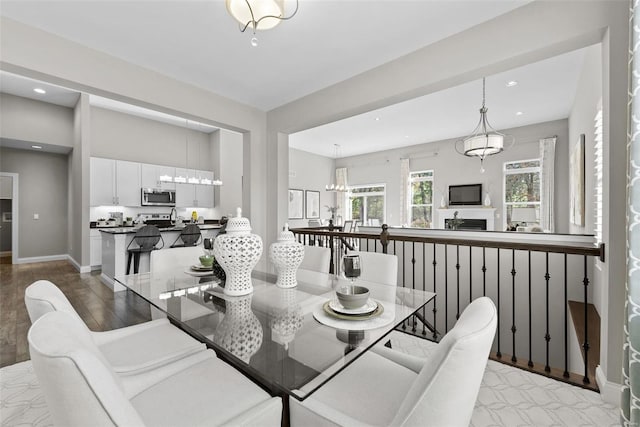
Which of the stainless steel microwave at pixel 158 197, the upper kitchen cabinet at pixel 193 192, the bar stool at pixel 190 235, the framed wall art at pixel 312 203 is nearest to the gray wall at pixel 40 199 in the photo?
the stainless steel microwave at pixel 158 197

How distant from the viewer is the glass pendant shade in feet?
5.73

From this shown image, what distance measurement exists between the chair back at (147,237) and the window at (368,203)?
20.7ft

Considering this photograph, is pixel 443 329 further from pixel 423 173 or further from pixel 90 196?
pixel 90 196

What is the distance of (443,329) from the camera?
4.12 metres

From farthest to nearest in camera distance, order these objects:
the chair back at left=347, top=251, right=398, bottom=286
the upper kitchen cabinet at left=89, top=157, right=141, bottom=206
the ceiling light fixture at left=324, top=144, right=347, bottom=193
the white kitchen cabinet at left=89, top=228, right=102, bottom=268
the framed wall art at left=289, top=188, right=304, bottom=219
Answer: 1. the framed wall art at left=289, top=188, right=304, bottom=219
2. the ceiling light fixture at left=324, top=144, right=347, bottom=193
3. the upper kitchen cabinet at left=89, top=157, right=141, bottom=206
4. the white kitchen cabinet at left=89, top=228, right=102, bottom=268
5. the chair back at left=347, top=251, right=398, bottom=286

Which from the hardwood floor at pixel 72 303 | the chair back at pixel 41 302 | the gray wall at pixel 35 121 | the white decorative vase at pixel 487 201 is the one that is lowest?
the hardwood floor at pixel 72 303

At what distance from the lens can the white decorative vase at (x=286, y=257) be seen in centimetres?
Answer: 174

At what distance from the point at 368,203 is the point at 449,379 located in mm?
8752

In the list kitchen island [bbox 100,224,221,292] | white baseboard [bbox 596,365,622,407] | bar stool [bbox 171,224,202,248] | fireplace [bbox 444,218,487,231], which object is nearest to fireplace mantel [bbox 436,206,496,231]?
fireplace [bbox 444,218,487,231]

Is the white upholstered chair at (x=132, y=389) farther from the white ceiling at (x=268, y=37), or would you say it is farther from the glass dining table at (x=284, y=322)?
the white ceiling at (x=268, y=37)

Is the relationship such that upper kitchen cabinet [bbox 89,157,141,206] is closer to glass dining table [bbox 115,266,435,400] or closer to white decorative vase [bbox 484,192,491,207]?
glass dining table [bbox 115,266,435,400]

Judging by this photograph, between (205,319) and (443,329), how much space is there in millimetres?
3807

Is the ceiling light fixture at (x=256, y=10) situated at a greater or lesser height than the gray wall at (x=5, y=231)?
greater

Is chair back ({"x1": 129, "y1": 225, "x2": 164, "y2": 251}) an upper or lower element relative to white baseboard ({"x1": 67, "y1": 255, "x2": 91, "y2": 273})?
upper
